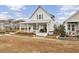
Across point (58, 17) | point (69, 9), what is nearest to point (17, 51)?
point (58, 17)

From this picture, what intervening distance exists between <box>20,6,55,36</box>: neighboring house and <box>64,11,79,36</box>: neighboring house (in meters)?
0.20

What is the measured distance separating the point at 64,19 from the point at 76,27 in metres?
0.19

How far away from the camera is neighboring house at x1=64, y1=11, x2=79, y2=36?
111 inches

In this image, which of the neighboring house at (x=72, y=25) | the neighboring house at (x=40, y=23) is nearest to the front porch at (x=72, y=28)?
the neighboring house at (x=72, y=25)

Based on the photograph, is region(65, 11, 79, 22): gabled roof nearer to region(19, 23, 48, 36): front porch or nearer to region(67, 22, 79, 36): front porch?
region(67, 22, 79, 36): front porch

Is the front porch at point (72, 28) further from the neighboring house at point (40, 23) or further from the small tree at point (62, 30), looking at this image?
the neighboring house at point (40, 23)

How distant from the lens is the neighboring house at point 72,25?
9.21ft

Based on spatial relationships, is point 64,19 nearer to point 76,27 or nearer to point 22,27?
point 76,27

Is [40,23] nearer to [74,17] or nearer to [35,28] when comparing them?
[35,28]

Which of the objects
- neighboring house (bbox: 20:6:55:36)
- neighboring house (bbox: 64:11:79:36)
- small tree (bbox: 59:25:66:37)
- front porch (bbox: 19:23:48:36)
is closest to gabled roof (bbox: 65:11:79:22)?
neighboring house (bbox: 64:11:79:36)

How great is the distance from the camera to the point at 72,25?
111 inches

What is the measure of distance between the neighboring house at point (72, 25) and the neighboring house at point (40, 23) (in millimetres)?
199

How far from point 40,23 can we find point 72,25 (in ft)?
1.40

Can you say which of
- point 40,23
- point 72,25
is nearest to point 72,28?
point 72,25
